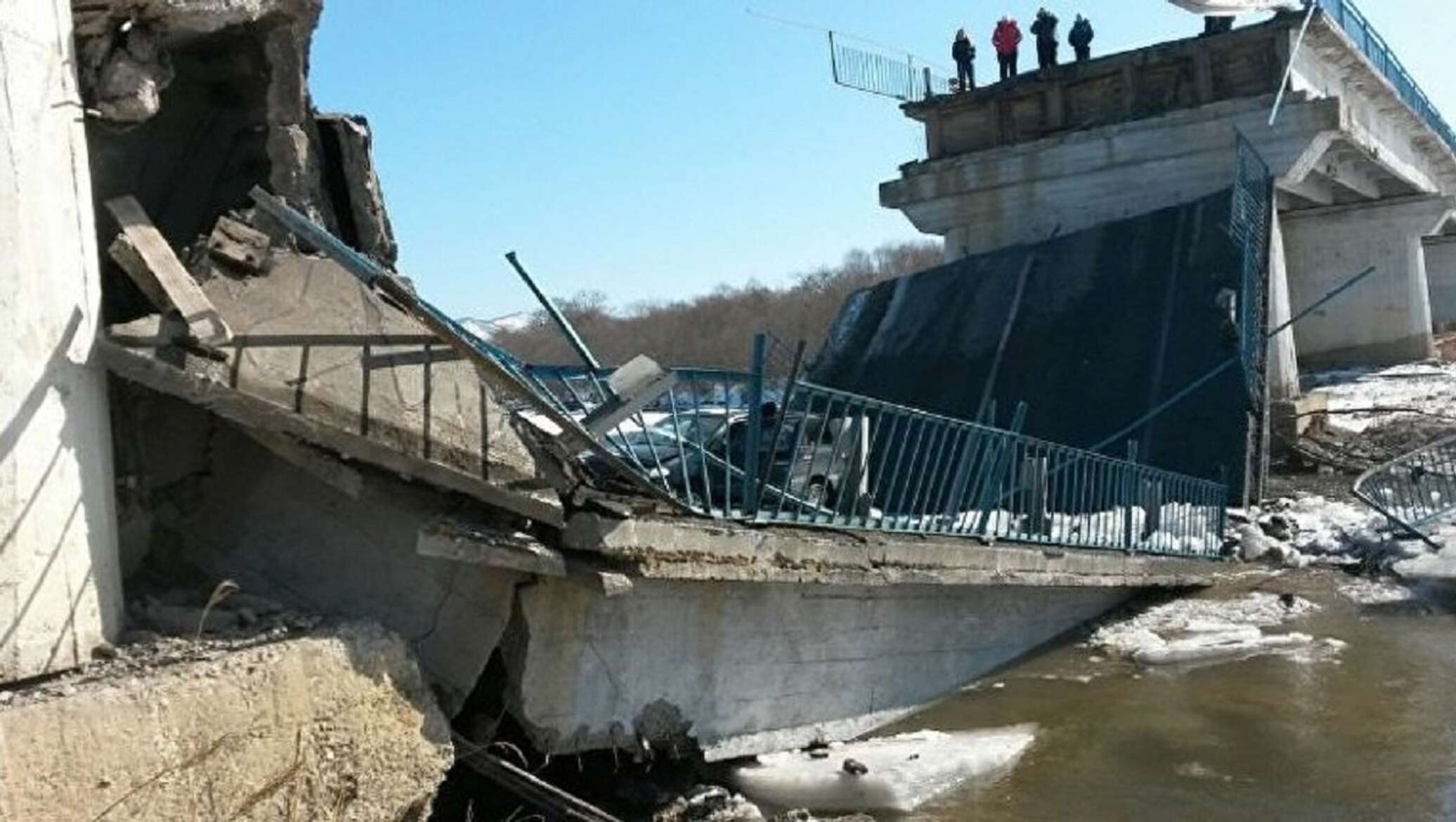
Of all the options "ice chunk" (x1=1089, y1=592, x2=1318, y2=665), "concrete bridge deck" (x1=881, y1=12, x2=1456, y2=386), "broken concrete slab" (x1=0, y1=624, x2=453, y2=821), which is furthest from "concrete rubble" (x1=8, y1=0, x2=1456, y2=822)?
"concrete bridge deck" (x1=881, y1=12, x2=1456, y2=386)

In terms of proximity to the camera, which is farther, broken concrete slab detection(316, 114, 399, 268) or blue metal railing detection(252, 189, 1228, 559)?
broken concrete slab detection(316, 114, 399, 268)

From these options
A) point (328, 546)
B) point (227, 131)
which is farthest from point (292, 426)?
point (227, 131)

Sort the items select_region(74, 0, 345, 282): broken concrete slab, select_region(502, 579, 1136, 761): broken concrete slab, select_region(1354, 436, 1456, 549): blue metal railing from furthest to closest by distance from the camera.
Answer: select_region(1354, 436, 1456, 549): blue metal railing → select_region(74, 0, 345, 282): broken concrete slab → select_region(502, 579, 1136, 761): broken concrete slab

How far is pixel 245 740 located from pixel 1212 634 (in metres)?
7.24

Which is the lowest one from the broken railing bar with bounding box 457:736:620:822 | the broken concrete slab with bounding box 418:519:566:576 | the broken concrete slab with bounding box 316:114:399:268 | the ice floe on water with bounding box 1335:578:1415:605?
the ice floe on water with bounding box 1335:578:1415:605

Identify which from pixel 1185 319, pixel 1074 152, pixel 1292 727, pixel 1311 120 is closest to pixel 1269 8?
pixel 1311 120

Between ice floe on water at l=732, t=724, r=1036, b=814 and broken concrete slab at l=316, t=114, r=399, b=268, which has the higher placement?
broken concrete slab at l=316, t=114, r=399, b=268

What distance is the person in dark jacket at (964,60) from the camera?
70.2ft

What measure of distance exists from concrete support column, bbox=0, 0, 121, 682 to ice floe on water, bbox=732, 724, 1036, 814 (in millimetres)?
3129

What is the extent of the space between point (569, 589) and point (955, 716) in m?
3.32

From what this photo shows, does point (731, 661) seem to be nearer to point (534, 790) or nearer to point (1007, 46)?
point (534, 790)

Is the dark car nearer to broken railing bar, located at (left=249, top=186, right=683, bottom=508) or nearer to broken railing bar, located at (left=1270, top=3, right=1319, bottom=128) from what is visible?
broken railing bar, located at (left=249, top=186, right=683, bottom=508)

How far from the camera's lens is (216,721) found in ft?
12.3

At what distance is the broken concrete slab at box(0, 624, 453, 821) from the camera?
11.1 ft
